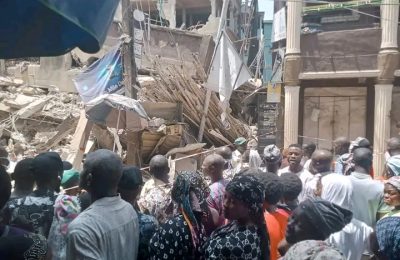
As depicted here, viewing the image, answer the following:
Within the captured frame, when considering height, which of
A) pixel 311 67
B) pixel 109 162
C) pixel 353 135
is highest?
pixel 311 67

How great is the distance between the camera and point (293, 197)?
394cm

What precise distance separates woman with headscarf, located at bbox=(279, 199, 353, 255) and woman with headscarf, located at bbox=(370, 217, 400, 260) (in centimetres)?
54

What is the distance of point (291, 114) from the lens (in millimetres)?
12750

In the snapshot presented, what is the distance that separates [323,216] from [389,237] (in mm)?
710

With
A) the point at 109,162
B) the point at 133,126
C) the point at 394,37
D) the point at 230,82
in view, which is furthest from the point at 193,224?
the point at 394,37

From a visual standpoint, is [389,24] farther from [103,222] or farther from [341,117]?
[103,222]

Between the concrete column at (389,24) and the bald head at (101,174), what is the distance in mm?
10558

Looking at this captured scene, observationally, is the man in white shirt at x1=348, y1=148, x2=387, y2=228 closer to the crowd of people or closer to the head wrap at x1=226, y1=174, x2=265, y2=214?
the crowd of people

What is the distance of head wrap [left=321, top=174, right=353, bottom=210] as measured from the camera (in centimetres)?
425

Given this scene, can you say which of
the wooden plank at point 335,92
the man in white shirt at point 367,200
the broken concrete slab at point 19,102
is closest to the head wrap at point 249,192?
the man in white shirt at point 367,200

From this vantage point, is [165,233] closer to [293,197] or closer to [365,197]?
[293,197]

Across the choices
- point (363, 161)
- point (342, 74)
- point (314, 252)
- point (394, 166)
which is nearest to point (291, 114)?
point (342, 74)

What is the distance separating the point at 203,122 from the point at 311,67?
143 inches

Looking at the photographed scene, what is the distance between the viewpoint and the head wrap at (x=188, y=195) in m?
2.93
